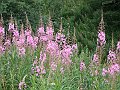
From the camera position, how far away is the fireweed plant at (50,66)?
17.8 feet

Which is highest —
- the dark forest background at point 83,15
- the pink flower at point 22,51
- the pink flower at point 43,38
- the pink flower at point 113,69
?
the pink flower at point 43,38

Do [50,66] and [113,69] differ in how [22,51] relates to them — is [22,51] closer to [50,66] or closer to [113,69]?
[50,66]

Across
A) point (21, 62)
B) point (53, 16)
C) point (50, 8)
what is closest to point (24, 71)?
point (21, 62)

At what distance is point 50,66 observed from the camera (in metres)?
5.54

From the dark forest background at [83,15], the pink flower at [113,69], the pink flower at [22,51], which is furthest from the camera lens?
the dark forest background at [83,15]

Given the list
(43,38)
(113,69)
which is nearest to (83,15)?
(43,38)

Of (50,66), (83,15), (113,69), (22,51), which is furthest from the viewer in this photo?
(83,15)

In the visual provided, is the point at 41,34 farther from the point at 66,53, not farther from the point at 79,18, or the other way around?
the point at 79,18

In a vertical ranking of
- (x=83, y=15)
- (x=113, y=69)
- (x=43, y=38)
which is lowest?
(x=83, y=15)

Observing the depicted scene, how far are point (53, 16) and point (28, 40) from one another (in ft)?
26.0

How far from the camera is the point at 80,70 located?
6477 millimetres

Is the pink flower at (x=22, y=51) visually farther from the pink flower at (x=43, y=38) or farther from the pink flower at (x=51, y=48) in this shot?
the pink flower at (x=51, y=48)

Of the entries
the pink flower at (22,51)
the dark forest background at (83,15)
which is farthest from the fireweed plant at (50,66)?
the dark forest background at (83,15)

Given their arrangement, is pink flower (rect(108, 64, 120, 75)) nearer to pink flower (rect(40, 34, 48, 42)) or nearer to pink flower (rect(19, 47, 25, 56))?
pink flower (rect(40, 34, 48, 42))
